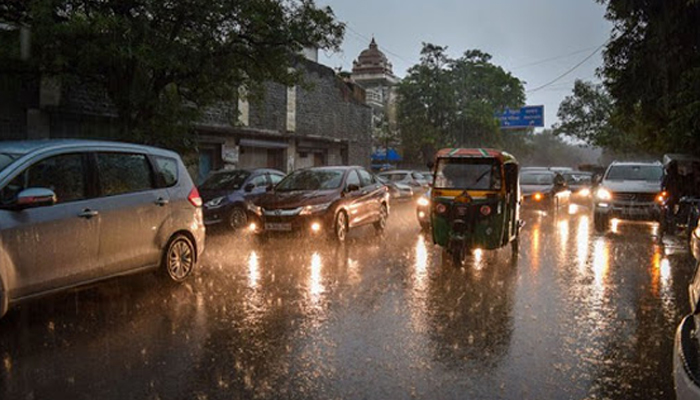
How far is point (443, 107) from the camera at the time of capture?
4647 centimetres

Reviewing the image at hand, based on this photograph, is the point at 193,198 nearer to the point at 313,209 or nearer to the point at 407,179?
the point at 313,209

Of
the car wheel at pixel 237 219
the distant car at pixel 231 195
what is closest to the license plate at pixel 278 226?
the distant car at pixel 231 195

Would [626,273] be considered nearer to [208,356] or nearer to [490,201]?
[490,201]

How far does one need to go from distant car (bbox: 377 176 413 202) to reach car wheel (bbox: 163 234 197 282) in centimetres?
1706

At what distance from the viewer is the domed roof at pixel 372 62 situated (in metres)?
68.9

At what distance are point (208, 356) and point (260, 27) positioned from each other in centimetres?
1084

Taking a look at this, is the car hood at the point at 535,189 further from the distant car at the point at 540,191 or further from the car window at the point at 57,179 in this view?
the car window at the point at 57,179

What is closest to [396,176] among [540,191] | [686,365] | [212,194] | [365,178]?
[540,191]

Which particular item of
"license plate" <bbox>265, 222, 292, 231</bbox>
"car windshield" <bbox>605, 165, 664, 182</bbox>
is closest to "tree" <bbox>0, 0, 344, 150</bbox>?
"license plate" <bbox>265, 222, 292, 231</bbox>

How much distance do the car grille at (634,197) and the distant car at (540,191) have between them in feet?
8.68

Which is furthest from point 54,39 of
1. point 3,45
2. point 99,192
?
point 99,192

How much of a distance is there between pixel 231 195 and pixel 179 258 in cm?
715

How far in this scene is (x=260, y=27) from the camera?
14.1 m

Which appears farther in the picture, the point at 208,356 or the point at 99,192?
the point at 99,192
